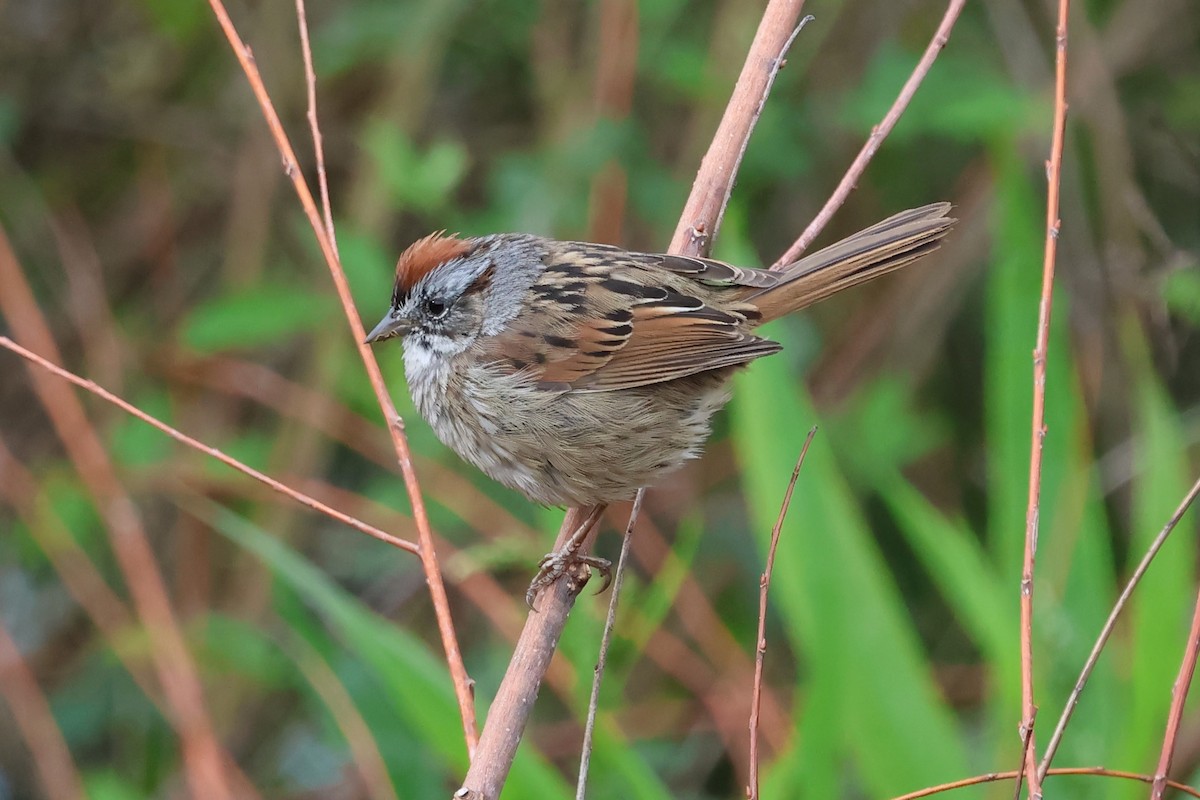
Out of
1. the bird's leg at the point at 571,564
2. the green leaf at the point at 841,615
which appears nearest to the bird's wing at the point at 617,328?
the bird's leg at the point at 571,564

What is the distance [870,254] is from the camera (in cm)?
302

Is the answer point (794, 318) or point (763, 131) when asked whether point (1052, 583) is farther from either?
point (763, 131)

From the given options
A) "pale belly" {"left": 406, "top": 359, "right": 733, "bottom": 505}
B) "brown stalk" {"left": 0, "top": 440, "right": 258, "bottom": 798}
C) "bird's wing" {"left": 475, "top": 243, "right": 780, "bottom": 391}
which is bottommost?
"brown stalk" {"left": 0, "top": 440, "right": 258, "bottom": 798}

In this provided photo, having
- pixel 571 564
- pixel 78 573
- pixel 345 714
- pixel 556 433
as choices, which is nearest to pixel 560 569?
pixel 571 564

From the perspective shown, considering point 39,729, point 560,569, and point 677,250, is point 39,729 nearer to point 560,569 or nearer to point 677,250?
point 560,569

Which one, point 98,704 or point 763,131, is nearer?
point 763,131

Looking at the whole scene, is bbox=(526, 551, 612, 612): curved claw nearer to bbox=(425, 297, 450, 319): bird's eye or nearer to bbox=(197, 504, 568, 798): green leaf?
bbox=(197, 504, 568, 798): green leaf

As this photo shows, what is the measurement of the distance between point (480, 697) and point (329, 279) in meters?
1.41

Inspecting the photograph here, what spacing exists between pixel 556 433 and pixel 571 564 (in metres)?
0.32

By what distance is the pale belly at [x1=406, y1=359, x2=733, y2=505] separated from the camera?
2.91m

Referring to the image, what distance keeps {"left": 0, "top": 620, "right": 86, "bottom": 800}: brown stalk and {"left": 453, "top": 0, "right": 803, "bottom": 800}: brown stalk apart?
199 centimetres

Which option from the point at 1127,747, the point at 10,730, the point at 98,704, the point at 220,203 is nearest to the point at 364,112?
the point at 220,203

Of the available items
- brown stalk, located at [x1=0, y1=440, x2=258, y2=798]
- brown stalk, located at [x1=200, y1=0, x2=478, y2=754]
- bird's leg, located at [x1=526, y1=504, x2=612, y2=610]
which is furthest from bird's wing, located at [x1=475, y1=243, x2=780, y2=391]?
brown stalk, located at [x1=0, y1=440, x2=258, y2=798]

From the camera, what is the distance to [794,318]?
4.38 metres
